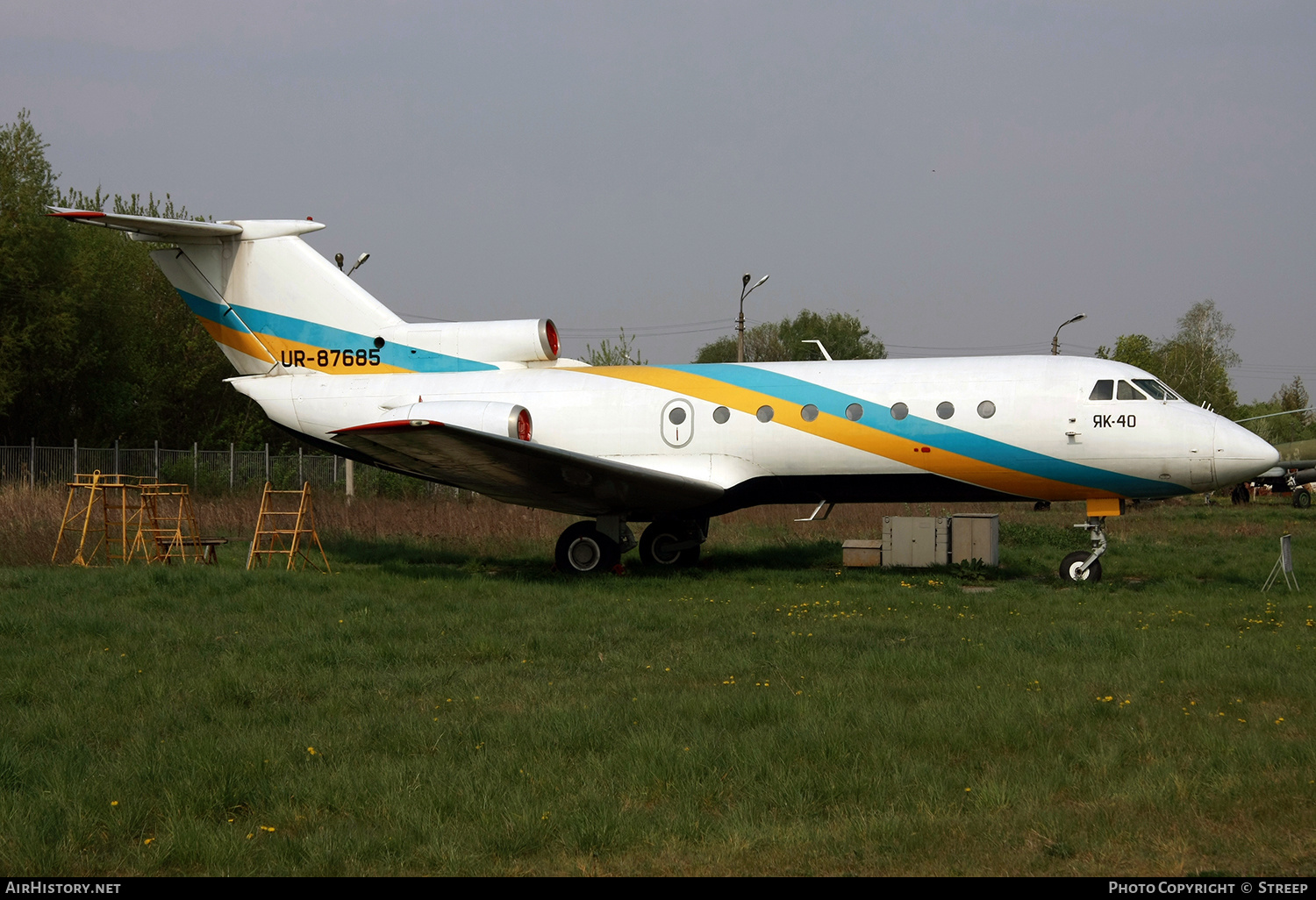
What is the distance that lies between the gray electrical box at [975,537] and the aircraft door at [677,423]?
439cm

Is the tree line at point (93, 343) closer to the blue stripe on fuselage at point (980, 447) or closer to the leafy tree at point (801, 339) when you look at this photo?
the blue stripe on fuselage at point (980, 447)

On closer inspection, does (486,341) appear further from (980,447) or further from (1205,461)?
(1205,461)

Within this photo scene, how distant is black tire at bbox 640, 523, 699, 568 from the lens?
16625 mm

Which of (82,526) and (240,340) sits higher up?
(240,340)

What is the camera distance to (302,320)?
16750 mm

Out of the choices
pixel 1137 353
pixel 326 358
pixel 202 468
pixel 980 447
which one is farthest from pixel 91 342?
pixel 1137 353

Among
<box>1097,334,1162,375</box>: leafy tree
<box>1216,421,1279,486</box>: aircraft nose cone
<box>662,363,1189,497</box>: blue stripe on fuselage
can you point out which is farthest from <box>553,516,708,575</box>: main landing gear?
<box>1097,334,1162,375</box>: leafy tree

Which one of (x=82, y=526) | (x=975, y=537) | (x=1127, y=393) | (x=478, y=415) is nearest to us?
(x=1127, y=393)

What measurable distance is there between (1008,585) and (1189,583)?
2.39 metres

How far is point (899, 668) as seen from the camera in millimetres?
7852

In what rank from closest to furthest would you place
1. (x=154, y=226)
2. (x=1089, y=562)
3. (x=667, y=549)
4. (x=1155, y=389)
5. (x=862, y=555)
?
1. (x=1089, y=562)
2. (x=1155, y=389)
3. (x=154, y=226)
4. (x=862, y=555)
5. (x=667, y=549)

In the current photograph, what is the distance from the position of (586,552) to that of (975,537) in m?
6.00

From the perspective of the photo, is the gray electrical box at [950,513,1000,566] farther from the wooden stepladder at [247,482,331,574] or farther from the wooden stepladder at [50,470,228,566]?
the wooden stepladder at [50,470,228,566]

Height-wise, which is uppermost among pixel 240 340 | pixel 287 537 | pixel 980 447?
pixel 240 340
